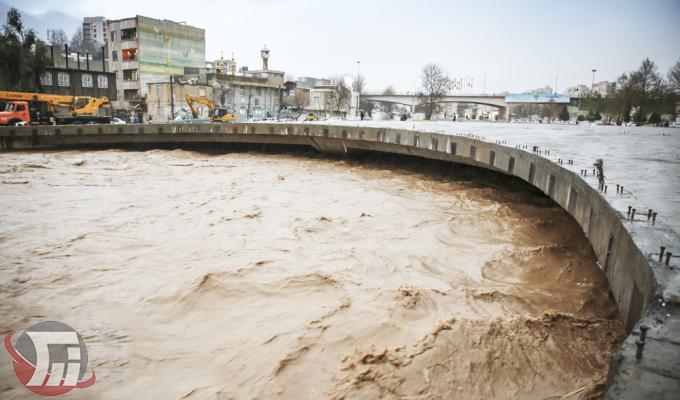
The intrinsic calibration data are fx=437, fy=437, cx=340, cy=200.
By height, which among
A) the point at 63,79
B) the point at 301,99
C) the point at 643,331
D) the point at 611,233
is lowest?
the point at 643,331

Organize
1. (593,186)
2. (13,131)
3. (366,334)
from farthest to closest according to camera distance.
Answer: (13,131) → (593,186) → (366,334)

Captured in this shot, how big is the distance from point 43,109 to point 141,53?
2901 centimetres

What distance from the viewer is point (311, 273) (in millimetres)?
5793

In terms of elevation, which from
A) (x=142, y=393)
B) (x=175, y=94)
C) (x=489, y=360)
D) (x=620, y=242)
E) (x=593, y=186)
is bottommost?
(x=142, y=393)

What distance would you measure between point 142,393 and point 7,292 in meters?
2.98

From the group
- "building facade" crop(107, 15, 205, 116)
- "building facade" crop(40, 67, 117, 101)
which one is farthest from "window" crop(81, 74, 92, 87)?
"building facade" crop(107, 15, 205, 116)

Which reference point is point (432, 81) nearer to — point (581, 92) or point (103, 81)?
point (103, 81)

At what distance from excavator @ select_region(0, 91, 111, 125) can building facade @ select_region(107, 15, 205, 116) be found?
20.7 metres

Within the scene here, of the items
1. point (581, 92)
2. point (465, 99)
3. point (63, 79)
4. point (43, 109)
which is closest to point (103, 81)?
point (63, 79)

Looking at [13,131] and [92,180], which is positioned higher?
[13,131]

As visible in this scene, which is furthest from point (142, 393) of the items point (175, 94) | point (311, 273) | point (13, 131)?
point (175, 94)

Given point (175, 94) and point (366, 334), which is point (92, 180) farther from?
point (175, 94)

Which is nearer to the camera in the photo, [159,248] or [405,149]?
[159,248]

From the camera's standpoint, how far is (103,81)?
5191 centimetres
